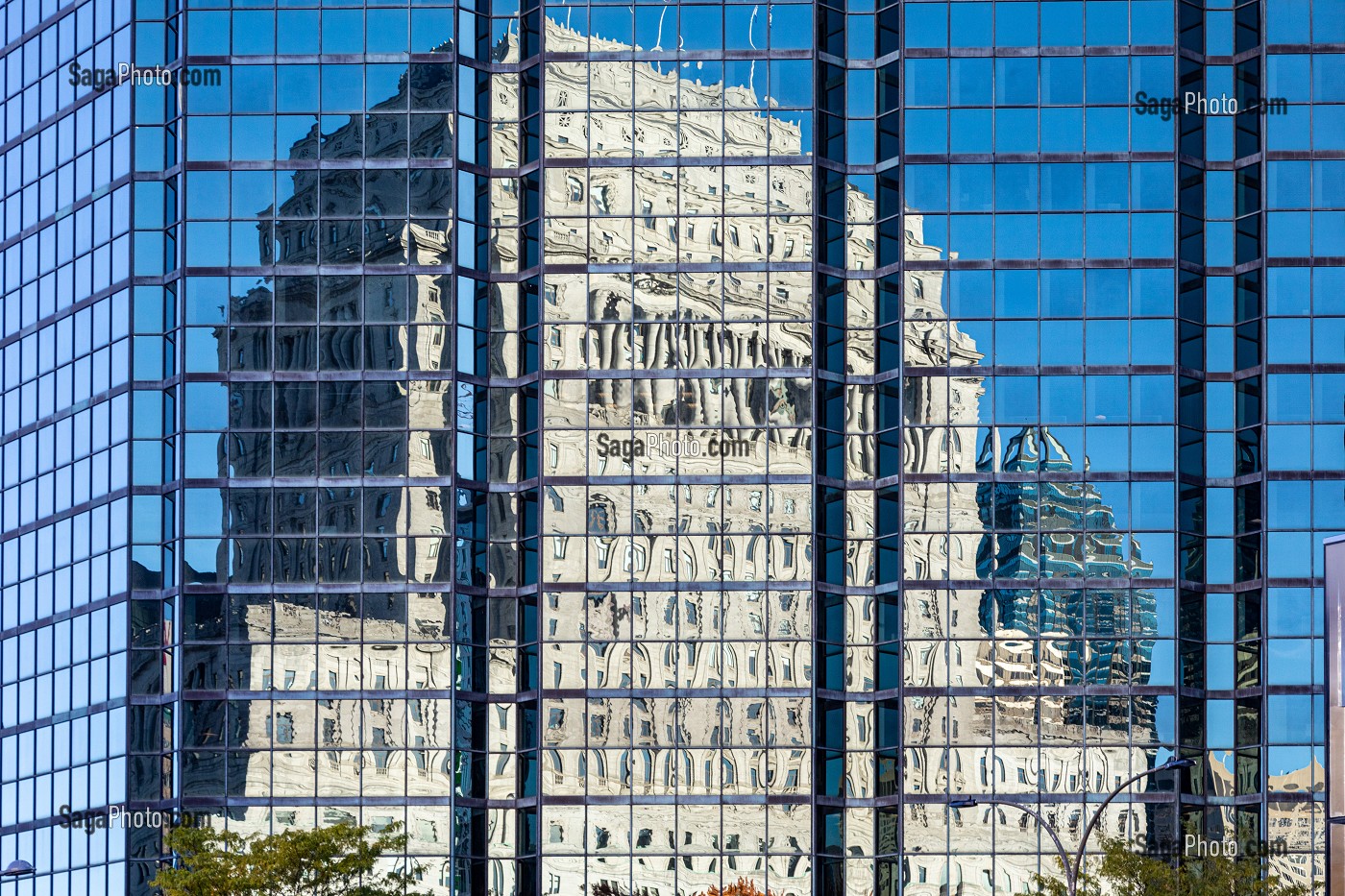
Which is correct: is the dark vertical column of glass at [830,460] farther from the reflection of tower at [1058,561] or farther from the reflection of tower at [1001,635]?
the reflection of tower at [1058,561]

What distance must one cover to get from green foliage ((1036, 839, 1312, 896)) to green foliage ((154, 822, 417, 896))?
70.1ft

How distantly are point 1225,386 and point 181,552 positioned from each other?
38.3 metres

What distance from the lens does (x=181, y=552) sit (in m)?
85.4

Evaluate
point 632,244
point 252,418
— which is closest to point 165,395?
point 252,418

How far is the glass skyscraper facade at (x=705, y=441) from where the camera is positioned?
8438 cm

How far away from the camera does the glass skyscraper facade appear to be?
8438 centimetres

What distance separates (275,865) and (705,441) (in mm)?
23482

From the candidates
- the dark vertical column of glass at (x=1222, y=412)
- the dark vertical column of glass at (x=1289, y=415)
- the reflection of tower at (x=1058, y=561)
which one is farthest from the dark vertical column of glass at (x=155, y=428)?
the dark vertical column of glass at (x=1289, y=415)

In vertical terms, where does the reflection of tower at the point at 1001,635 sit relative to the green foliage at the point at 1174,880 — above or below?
above

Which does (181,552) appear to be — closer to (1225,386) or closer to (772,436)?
(772,436)

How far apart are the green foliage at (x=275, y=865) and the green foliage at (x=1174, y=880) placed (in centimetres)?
2137

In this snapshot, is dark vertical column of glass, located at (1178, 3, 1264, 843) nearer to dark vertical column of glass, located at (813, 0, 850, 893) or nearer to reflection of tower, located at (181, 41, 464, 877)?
dark vertical column of glass, located at (813, 0, 850, 893)

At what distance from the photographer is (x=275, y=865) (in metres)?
71.2

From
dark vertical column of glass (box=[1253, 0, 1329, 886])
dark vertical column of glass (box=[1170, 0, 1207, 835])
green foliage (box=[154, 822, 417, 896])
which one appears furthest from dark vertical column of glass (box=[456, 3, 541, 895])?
dark vertical column of glass (box=[1253, 0, 1329, 886])
